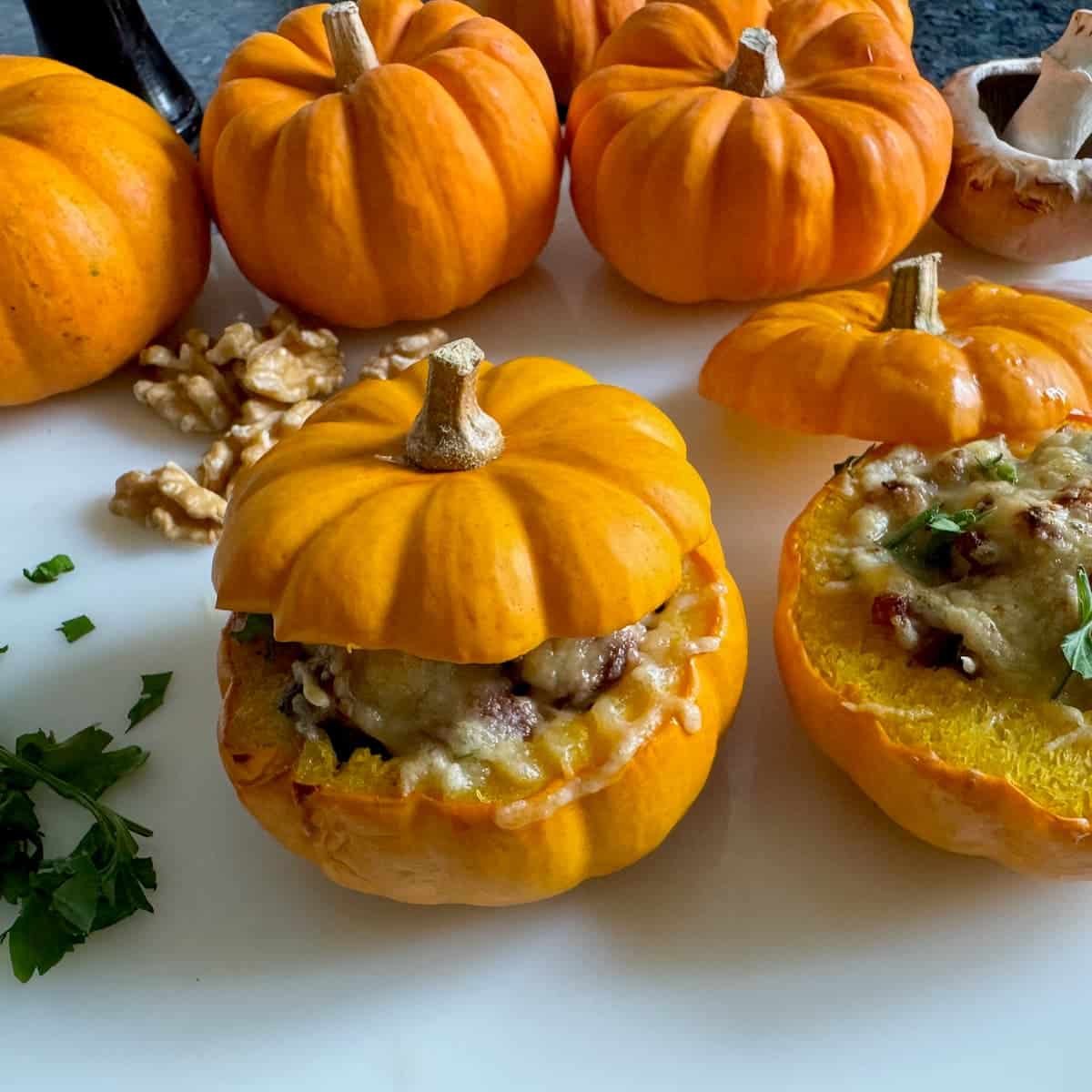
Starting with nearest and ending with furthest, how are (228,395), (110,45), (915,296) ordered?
(915,296) < (228,395) < (110,45)

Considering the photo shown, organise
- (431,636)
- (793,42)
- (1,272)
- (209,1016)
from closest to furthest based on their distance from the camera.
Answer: (431,636)
(209,1016)
(1,272)
(793,42)

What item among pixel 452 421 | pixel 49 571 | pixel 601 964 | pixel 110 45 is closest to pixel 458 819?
pixel 601 964

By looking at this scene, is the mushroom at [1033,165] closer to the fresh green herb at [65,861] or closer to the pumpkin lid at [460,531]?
the pumpkin lid at [460,531]

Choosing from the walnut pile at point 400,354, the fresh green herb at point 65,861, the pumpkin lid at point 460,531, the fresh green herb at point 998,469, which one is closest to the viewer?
the pumpkin lid at point 460,531

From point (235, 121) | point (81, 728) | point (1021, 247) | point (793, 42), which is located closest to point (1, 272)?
point (235, 121)

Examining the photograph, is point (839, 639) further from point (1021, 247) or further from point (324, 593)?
point (1021, 247)

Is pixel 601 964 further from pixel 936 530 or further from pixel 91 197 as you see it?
pixel 91 197

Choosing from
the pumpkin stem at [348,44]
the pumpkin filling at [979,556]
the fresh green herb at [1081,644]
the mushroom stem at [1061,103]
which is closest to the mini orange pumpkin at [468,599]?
the pumpkin filling at [979,556]
